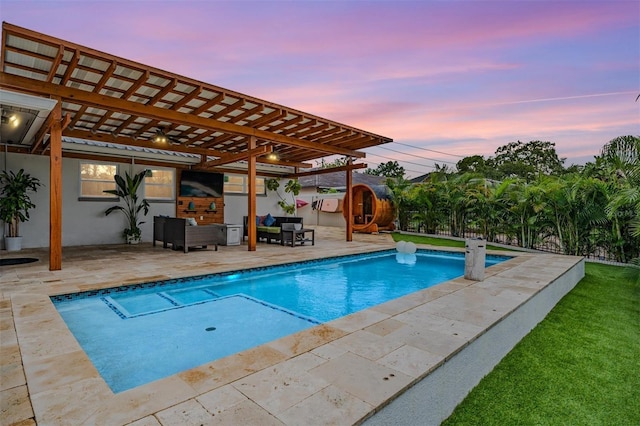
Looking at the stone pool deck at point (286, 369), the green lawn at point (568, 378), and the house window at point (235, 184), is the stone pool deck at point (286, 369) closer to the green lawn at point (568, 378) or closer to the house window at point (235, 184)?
the green lawn at point (568, 378)

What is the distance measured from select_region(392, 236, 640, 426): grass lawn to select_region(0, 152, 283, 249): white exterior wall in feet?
37.7

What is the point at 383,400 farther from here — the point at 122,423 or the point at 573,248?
the point at 573,248

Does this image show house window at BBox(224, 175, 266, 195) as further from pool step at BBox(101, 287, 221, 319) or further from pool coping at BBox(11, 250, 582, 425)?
pool coping at BBox(11, 250, 582, 425)

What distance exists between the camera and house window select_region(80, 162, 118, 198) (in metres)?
10.3

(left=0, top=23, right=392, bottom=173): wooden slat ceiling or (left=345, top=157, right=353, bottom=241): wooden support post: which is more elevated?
(left=0, top=23, right=392, bottom=173): wooden slat ceiling

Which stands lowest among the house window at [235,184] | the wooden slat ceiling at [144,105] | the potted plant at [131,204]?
the potted plant at [131,204]

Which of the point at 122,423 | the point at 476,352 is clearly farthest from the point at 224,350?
the point at 476,352

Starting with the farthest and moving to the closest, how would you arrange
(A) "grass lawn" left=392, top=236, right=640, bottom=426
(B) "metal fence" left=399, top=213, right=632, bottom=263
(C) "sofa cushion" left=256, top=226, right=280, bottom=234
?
(C) "sofa cushion" left=256, top=226, right=280, bottom=234 → (B) "metal fence" left=399, top=213, right=632, bottom=263 → (A) "grass lawn" left=392, top=236, right=640, bottom=426

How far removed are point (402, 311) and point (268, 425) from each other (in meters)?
2.42

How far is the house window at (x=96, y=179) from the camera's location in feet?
33.9

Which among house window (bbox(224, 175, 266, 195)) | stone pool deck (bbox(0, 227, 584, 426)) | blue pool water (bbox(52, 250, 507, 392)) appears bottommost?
blue pool water (bbox(52, 250, 507, 392))

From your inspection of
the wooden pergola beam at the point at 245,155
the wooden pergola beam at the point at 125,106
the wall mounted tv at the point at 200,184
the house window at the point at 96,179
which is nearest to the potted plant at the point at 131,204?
the house window at the point at 96,179

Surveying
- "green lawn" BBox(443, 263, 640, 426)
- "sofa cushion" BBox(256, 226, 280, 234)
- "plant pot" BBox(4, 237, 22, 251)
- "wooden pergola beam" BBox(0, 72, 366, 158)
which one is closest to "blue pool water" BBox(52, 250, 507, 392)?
"green lawn" BBox(443, 263, 640, 426)

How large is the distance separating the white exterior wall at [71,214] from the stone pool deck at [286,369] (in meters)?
6.11
